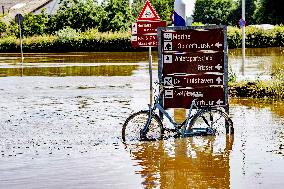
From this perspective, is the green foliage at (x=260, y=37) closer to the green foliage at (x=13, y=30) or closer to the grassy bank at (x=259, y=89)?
the green foliage at (x=13, y=30)

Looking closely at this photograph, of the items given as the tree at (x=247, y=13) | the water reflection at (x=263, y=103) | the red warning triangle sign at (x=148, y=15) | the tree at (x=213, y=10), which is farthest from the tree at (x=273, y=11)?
the red warning triangle sign at (x=148, y=15)

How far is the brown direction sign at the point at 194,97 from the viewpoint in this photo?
36.7ft

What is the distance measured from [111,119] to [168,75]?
2428 millimetres

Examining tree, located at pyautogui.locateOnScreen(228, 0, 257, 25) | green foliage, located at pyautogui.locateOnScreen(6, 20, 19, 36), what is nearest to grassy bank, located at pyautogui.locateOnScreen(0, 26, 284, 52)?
green foliage, located at pyautogui.locateOnScreen(6, 20, 19, 36)

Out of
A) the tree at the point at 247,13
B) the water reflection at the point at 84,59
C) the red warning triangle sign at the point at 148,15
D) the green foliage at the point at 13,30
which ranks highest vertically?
the tree at the point at 247,13

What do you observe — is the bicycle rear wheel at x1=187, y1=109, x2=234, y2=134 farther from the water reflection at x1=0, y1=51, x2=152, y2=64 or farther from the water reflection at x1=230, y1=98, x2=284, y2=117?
the water reflection at x1=0, y1=51, x2=152, y2=64

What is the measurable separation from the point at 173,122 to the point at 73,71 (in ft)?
54.6

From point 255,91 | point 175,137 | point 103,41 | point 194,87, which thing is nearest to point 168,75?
point 194,87

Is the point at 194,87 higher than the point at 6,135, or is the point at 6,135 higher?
the point at 194,87

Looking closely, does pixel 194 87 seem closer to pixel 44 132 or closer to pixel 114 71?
pixel 44 132

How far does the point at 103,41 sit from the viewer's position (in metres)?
45.1

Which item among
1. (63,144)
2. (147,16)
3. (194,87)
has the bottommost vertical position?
(63,144)

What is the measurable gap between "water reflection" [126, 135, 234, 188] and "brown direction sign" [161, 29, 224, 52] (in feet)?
5.52

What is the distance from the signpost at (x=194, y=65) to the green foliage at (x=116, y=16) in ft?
130
